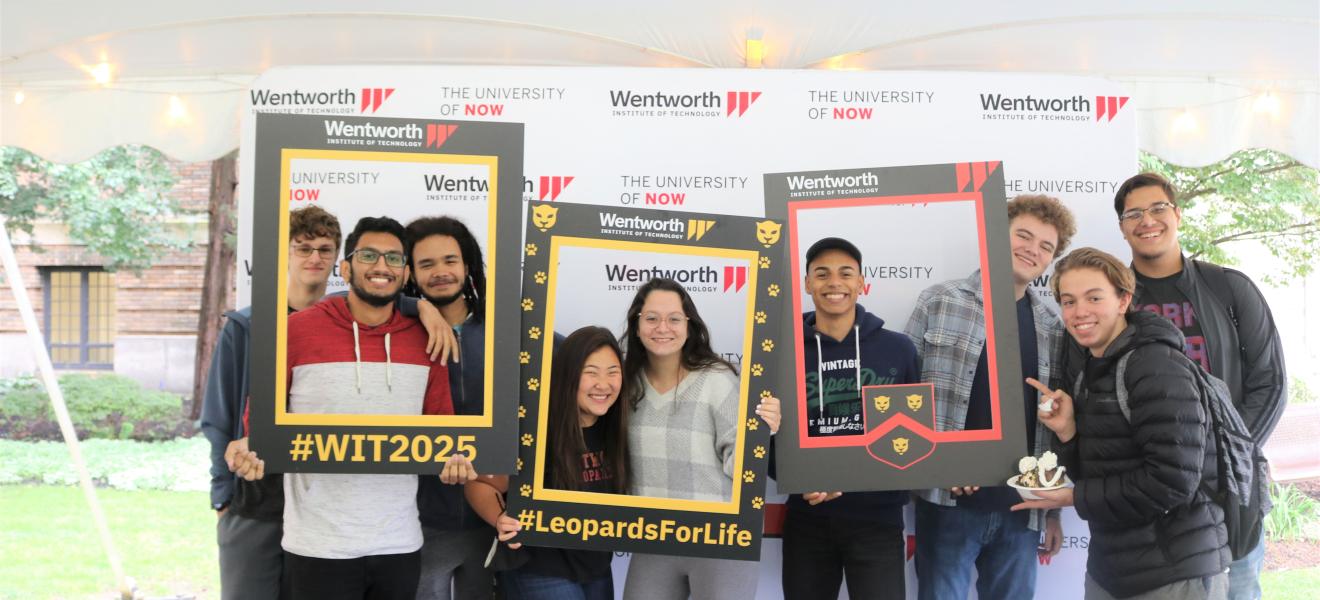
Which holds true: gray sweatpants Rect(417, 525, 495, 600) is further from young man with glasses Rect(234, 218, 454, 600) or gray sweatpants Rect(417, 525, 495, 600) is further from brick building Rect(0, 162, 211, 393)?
brick building Rect(0, 162, 211, 393)

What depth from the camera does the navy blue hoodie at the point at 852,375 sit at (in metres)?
2.97

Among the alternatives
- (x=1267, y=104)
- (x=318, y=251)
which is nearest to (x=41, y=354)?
(x=318, y=251)

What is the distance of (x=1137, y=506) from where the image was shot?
2.66m

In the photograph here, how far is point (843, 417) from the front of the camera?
117 inches

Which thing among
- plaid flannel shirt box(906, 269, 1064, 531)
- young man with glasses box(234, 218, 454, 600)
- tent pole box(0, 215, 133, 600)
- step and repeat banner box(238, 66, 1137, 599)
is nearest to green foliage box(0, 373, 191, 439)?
tent pole box(0, 215, 133, 600)

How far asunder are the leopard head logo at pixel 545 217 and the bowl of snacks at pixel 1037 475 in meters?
1.71

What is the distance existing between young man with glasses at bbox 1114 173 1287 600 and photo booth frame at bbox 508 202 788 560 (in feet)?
4.55

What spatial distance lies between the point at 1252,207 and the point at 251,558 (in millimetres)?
6746

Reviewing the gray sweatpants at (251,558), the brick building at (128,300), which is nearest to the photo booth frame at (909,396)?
the gray sweatpants at (251,558)

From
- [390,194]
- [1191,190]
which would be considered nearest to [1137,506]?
[390,194]

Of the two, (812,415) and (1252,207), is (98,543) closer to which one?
(812,415)

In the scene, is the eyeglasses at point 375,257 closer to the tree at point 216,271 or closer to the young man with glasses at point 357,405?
the young man with glasses at point 357,405

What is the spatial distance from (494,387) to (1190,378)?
2055 millimetres

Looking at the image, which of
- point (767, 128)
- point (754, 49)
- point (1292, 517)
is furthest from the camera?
point (1292, 517)
